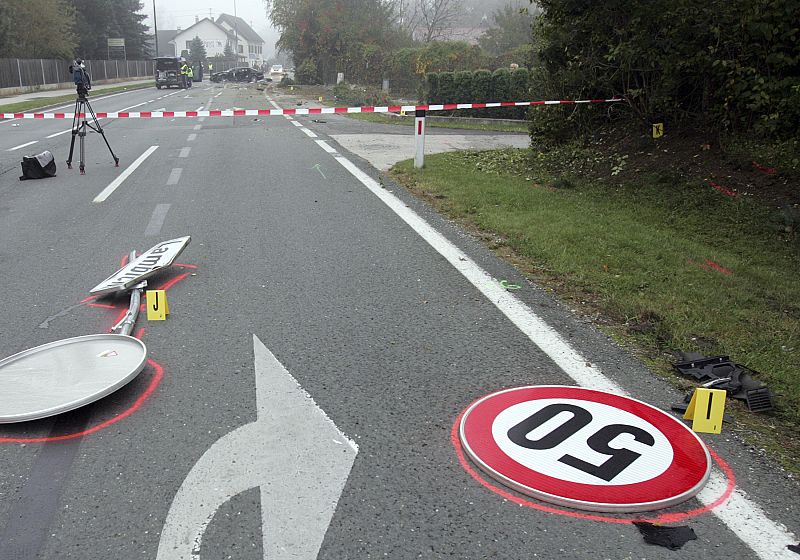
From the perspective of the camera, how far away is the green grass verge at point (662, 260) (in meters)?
4.37

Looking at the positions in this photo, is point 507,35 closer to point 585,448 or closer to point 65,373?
point 65,373

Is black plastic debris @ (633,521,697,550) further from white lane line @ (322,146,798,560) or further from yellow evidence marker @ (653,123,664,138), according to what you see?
yellow evidence marker @ (653,123,664,138)

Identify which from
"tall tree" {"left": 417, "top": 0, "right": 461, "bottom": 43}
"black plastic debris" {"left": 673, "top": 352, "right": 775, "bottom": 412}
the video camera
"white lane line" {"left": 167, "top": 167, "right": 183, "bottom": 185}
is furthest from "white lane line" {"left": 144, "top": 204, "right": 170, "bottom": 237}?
"tall tree" {"left": 417, "top": 0, "right": 461, "bottom": 43}

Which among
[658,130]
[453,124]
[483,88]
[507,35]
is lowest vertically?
[453,124]

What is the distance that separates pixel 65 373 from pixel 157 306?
1.07 m

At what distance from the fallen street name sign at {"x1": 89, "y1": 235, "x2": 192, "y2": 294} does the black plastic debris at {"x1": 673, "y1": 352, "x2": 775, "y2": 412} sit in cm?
411

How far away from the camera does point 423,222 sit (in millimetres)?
7883

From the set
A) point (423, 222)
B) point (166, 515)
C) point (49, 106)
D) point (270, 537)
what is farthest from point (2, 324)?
point (49, 106)

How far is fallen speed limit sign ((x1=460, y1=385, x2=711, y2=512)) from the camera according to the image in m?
2.90

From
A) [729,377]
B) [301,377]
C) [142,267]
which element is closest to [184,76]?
[142,267]

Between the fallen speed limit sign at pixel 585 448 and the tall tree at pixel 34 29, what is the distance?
5453 cm

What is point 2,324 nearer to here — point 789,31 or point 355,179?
point 355,179

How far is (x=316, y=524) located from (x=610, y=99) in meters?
10.4

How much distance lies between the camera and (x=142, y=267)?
576cm
